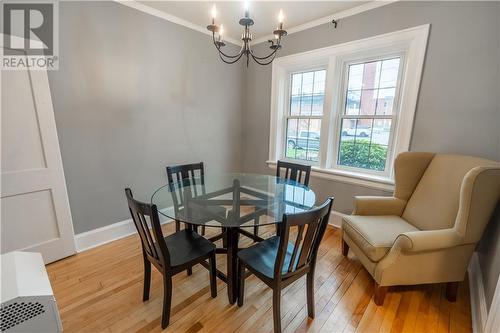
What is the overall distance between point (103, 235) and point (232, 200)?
59.5 inches

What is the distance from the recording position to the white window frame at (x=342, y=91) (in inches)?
82.0

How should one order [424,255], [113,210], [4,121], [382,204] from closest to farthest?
1. [424,255]
2. [4,121]
3. [382,204]
4. [113,210]

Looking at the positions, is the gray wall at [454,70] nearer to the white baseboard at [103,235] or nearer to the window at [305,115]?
the window at [305,115]

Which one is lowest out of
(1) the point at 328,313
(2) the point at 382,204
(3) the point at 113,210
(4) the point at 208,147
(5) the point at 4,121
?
(1) the point at 328,313

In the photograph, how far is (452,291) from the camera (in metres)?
1.63

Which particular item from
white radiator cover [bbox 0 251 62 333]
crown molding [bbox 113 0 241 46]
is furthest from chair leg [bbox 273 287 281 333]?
crown molding [bbox 113 0 241 46]

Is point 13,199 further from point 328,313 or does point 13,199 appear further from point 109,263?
point 328,313

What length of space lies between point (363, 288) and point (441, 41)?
2.17m

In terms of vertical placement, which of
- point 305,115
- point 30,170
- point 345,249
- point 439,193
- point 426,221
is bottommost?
point 345,249

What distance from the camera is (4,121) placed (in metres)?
1.67

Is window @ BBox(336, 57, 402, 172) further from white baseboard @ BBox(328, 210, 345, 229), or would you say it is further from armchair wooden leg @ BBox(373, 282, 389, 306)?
armchair wooden leg @ BBox(373, 282, 389, 306)

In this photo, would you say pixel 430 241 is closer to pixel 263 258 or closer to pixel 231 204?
pixel 263 258

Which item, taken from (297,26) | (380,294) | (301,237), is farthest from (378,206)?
(297,26)

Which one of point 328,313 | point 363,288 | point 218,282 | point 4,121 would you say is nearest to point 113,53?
point 4,121
